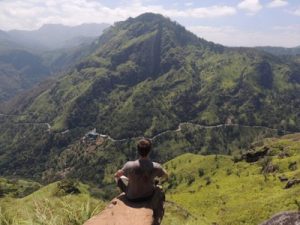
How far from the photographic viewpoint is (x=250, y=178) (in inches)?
5059

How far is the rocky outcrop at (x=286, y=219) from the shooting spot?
1909cm

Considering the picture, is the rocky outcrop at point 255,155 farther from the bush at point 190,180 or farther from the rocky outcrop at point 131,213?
the rocky outcrop at point 131,213

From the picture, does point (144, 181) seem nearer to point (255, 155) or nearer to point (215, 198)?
point (215, 198)

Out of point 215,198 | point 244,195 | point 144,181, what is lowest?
point 215,198

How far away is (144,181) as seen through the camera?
61.8ft

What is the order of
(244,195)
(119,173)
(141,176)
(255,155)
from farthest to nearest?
(255,155)
(244,195)
(119,173)
(141,176)

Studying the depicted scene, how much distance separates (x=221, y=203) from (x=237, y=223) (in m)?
34.3

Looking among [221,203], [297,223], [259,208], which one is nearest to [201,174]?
[221,203]

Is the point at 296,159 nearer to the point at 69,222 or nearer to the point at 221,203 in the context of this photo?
the point at 221,203

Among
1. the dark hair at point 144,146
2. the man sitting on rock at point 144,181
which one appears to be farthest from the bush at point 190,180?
the dark hair at point 144,146

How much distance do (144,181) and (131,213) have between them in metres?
1.76

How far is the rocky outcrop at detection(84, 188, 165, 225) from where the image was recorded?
16547 mm

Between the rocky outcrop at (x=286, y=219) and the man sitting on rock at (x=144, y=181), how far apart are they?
564 cm

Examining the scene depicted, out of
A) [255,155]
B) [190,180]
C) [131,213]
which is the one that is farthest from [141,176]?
[190,180]
